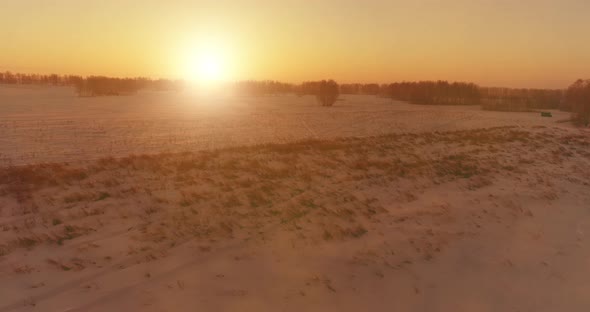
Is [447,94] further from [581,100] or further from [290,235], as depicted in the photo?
[290,235]

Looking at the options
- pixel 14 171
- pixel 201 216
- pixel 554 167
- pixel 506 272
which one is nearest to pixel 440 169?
pixel 554 167

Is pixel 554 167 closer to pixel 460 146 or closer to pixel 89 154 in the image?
pixel 460 146

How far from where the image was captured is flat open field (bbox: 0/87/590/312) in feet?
20.0

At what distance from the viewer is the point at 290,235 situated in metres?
8.09

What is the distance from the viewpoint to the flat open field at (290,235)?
6.11 meters

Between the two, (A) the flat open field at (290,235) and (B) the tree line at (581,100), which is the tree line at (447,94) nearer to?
(B) the tree line at (581,100)

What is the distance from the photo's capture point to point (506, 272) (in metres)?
7.25

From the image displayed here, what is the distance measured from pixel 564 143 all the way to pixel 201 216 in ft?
74.9

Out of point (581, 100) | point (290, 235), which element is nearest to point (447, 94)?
point (581, 100)

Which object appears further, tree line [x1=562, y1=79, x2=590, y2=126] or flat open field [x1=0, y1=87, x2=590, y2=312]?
tree line [x1=562, y1=79, x2=590, y2=126]

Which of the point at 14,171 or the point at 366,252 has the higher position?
the point at 14,171

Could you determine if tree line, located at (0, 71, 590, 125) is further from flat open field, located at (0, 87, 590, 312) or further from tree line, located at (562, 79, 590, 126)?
flat open field, located at (0, 87, 590, 312)

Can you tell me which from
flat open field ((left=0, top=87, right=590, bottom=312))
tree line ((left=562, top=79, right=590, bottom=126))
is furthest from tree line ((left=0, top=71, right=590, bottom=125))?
flat open field ((left=0, top=87, right=590, bottom=312))

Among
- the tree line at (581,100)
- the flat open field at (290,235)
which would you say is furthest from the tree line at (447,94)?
the flat open field at (290,235)
